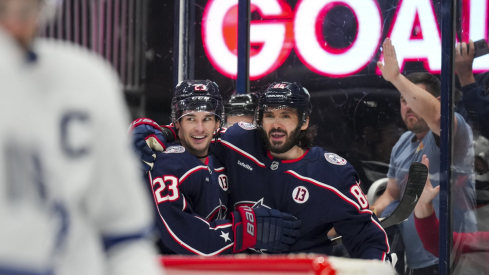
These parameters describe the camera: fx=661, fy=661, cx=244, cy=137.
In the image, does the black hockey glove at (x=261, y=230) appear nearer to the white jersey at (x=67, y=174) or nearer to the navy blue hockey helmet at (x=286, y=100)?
the navy blue hockey helmet at (x=286, y=100)

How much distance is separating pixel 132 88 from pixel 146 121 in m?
1.61

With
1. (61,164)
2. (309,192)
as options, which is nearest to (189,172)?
(309,192)

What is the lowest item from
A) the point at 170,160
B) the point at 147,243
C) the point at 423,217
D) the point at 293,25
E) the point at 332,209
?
the point at 423,217

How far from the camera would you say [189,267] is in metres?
1.38

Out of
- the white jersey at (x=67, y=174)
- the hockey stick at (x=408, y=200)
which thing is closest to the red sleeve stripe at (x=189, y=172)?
the hockey stick at (x=408, y=200)

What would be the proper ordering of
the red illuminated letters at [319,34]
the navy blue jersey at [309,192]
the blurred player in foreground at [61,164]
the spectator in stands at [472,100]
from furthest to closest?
1. the red illuminated letters at [319,34]
2. the spectator in stands at [472,100]
3. the navy blue jersey at [309,192]
4. the blurred player in foreground at [61,164]

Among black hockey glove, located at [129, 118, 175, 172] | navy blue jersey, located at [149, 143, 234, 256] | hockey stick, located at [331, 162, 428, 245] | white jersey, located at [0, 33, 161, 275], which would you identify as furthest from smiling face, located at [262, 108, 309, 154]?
white jersey, located at [0, 33, 161, 275]

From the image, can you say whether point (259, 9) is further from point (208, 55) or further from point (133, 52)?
point (133, 52)

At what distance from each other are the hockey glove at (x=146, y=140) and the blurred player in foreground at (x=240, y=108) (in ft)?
2.38

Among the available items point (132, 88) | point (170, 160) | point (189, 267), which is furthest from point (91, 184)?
point (132, 88)

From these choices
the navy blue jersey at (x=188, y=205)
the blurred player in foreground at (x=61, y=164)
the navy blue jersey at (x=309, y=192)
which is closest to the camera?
the blurred player in foreground at (x=61, y=164)

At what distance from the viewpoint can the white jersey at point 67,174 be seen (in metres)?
0.63

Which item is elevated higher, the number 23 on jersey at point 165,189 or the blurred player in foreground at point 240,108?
the blurred player in foreground at point 240,108

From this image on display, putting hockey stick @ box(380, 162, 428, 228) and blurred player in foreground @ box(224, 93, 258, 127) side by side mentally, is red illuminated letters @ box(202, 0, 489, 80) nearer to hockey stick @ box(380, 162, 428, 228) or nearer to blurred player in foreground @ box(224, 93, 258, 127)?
blurred player in foreground @ box(224, 93, 258, 127)
